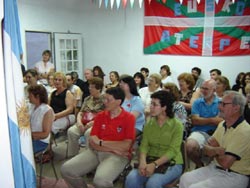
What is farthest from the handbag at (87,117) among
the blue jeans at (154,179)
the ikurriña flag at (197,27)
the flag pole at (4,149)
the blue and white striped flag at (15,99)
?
the ikurriña flag at (197,27)

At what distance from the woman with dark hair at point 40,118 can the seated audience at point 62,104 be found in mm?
747

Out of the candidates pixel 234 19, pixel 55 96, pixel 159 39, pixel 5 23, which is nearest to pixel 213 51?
pixel 234 19

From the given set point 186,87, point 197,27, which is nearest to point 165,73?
point 197,27

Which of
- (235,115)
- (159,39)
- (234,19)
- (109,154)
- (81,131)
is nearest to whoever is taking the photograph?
(235,115)

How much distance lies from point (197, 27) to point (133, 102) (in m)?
3.37

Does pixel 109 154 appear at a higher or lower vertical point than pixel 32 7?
lower

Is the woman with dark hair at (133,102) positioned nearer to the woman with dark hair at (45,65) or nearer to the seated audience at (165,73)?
the seated audience at (165,73)

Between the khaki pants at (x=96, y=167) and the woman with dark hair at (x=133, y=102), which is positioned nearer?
the khaki pants at (x=96, y=167)

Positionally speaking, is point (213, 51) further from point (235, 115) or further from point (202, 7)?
point (235, 115)

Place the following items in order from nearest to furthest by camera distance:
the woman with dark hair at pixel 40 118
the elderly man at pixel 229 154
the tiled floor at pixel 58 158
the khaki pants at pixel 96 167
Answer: the elderly man at pixel 229 154 → the khaki pants at pixel 96 167 → the woman with dark hair at pixel 40 118 → the tiled floor at pixel 58 158

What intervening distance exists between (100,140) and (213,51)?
4.20 metres

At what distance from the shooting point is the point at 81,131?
142 inches

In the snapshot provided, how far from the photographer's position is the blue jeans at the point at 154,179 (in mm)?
2242

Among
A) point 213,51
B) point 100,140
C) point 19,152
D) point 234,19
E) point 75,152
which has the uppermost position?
point 234,19
